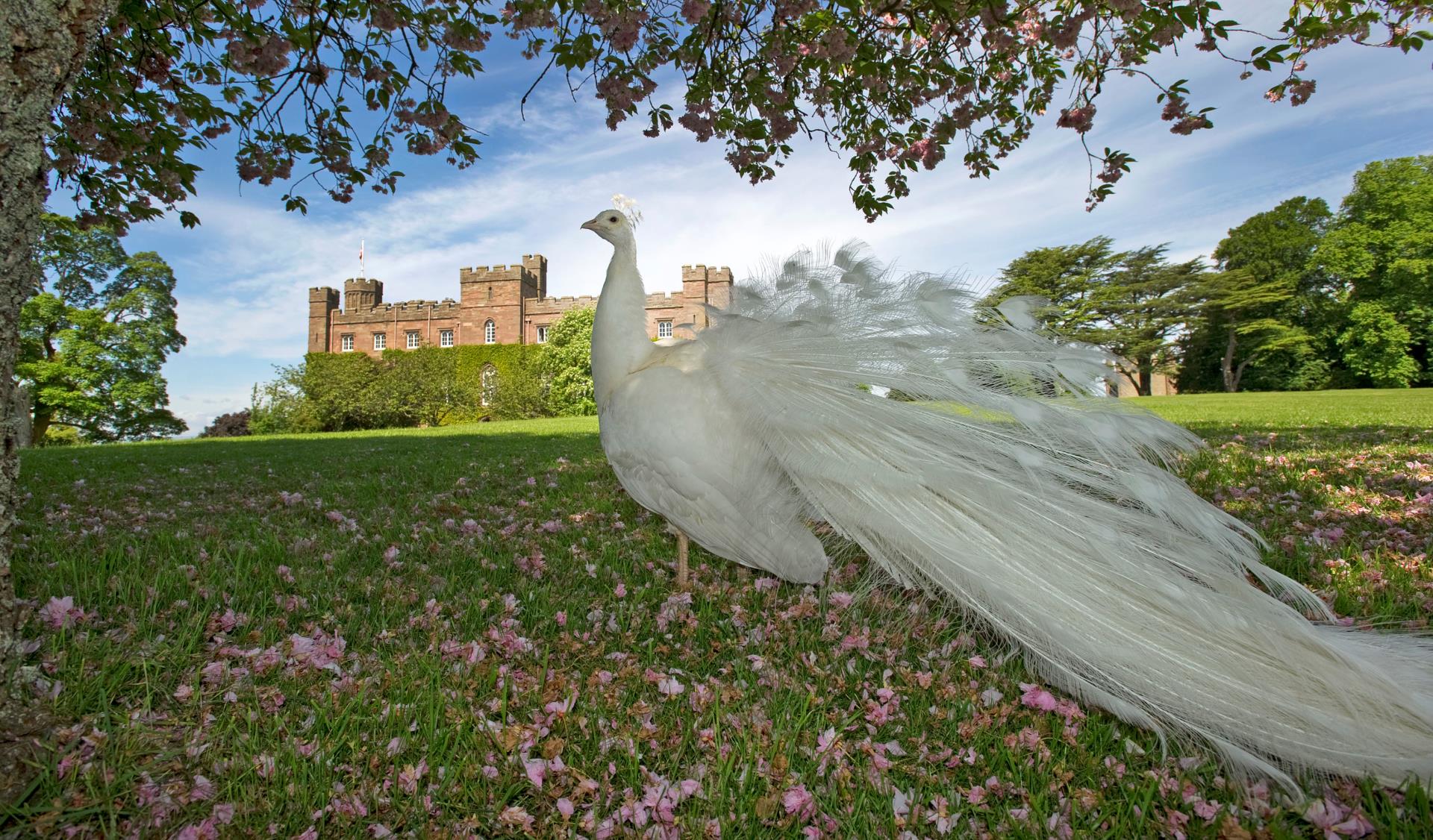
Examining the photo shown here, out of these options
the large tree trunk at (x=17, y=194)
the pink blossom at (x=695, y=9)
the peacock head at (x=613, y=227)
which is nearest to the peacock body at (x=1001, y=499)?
the peacock head at (x=613, y=227)

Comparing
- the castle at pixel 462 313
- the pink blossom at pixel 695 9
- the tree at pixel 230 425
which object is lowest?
the tree at pixel 230 425

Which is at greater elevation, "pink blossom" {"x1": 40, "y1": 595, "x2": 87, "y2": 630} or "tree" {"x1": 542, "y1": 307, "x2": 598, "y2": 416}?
"tree" {"x1": 542, "y1": 307, "x2": 598, "y2": 416}

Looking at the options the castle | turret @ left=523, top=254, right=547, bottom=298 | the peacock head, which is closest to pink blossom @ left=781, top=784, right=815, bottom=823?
the peacock head

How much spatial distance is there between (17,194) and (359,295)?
196ft

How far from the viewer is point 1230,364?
43.7 metres

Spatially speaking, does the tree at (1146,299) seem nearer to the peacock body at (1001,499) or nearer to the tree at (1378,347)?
the tree at (1378,347)

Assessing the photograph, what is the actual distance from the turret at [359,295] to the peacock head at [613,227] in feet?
188

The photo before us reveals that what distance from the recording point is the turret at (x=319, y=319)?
54062 millimetres

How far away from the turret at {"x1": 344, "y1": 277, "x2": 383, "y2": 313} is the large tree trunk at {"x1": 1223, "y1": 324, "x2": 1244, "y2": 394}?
200 ft

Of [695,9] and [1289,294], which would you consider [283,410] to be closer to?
[695,9]

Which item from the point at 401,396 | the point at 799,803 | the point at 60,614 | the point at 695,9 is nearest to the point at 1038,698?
the point at 799,803

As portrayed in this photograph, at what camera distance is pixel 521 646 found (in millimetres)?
2754

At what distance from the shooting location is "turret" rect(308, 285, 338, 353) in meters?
54.1

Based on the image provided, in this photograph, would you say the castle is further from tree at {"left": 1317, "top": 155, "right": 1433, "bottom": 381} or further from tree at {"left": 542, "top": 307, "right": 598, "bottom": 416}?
tree at {"left": 1317, "top": 155, "right": 1433, "bottom": 381}
